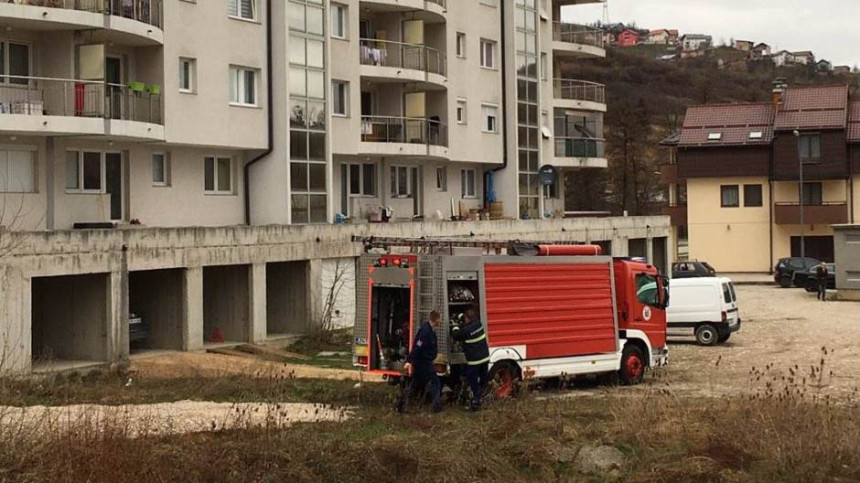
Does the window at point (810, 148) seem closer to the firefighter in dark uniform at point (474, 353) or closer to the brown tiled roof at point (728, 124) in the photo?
the brown tiled roof at point (728, 124)

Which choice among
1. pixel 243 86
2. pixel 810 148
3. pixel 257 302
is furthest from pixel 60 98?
pixel 810 148

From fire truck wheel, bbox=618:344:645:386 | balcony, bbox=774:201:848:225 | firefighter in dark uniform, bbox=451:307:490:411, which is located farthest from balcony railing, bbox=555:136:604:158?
firefighter in dark uniform, bbox=451:307:490:411

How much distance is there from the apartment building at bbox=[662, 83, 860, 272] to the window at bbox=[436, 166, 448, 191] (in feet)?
94.2

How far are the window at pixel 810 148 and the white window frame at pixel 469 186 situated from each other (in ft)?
91.3

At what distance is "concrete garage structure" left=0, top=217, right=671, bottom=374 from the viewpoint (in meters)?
24.8

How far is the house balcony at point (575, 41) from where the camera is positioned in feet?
180

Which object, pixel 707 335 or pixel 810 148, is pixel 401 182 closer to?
pixel 707 335

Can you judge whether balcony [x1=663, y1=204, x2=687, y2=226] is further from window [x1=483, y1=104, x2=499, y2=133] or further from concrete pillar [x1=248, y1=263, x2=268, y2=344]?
concrete pillar [x1=248, y1=263, x2=268, y2=344]

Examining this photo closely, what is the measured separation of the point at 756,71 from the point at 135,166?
14740 cm

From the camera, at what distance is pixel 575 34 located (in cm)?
5609

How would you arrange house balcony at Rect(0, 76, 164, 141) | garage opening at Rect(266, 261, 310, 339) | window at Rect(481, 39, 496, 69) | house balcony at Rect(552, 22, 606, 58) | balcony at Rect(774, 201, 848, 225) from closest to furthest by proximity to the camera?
house balcony at Rect(0, 76, 164, 141) < garage opening at Rect(266, 261, 310, 339) < window at Rect(481, 39, 496, 69) < house balcony at Rect(552, 22, 606, 58) < balcony at Rect(774, 201, 848, 225)

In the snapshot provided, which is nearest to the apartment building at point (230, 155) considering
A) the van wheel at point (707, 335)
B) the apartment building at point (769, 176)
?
the van wheel at point (707, 335)

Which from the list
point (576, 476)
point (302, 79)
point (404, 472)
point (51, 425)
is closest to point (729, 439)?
point (576, 476)

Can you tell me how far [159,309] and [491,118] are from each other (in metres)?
22.9
